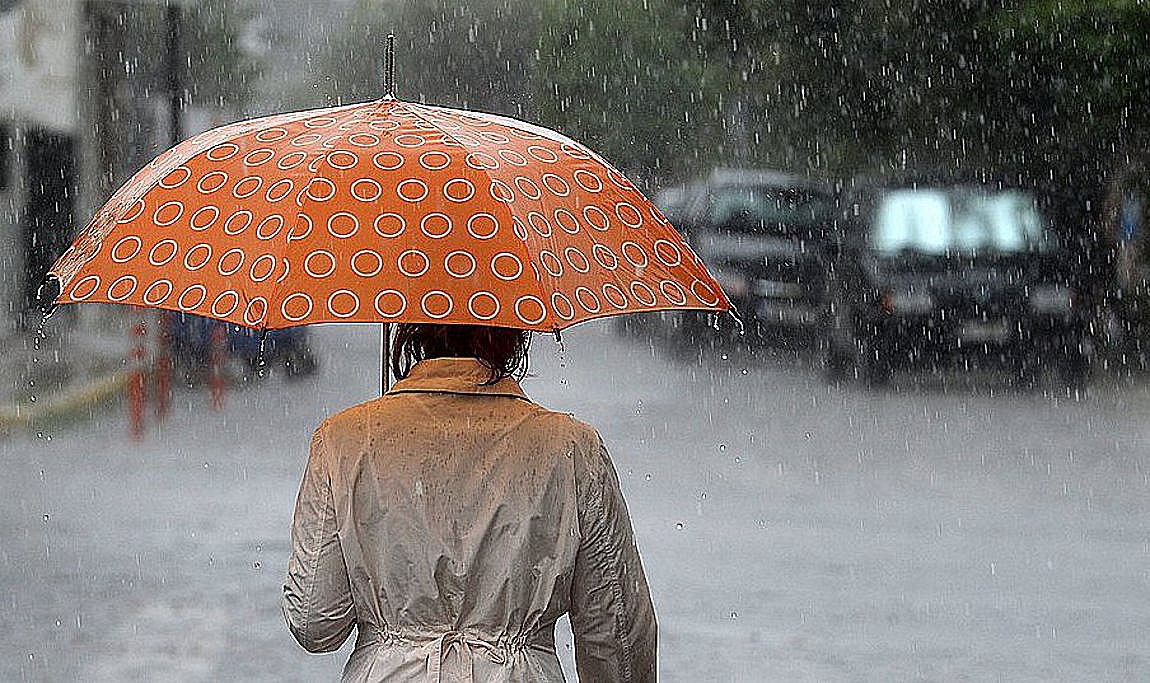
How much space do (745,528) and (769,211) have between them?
7212mm

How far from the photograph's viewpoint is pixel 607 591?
10.2 ft

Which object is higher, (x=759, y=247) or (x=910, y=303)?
(x=759, y=247)

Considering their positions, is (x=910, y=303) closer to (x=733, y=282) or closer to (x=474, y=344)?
(x=733, y=282)

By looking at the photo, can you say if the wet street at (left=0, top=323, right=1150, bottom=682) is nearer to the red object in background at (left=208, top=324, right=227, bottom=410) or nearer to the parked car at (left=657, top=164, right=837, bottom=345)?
the red object in background at (left=208, top=324, right=227, bottom=410)

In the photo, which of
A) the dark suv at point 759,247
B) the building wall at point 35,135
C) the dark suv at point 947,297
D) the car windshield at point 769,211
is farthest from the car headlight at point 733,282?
the building wall at point 35,135

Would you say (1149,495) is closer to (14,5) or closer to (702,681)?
(702,681)

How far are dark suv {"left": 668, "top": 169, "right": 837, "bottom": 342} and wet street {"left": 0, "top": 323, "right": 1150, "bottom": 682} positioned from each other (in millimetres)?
1012

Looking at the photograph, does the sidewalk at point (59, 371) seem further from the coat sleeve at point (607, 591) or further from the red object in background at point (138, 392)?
the coat sleeve at point (607, 591)

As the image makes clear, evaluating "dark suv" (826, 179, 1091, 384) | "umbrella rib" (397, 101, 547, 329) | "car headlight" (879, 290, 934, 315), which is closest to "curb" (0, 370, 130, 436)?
"dark suv" (826, 179, 1091, 384)

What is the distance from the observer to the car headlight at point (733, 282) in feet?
50.0

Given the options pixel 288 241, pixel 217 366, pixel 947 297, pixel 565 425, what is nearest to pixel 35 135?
pixel 217 366

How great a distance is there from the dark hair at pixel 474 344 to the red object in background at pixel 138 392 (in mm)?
8923

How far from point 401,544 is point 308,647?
0.87 feet

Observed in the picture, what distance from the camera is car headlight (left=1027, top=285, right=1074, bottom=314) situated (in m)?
14.7
